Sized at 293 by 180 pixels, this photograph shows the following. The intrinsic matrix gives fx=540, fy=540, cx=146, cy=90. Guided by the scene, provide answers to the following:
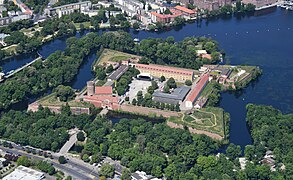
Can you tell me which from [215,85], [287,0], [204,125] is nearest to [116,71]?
[215,85]

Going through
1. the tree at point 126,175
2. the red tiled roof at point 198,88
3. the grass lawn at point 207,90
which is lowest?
the tree at point 126,175

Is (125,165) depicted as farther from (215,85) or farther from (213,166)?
(215,85)

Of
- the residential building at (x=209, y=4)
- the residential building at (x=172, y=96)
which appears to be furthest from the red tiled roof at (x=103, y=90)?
the residential building at (x=209, y=4)

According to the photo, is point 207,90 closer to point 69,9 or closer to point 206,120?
point 206,120

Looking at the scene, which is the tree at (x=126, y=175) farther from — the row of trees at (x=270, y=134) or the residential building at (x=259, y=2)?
the residential building at (x=259, y=2)

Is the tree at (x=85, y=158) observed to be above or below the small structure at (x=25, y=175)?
above

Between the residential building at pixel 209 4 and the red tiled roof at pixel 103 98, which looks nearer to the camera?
the red tiled roof at pixel 103 98
